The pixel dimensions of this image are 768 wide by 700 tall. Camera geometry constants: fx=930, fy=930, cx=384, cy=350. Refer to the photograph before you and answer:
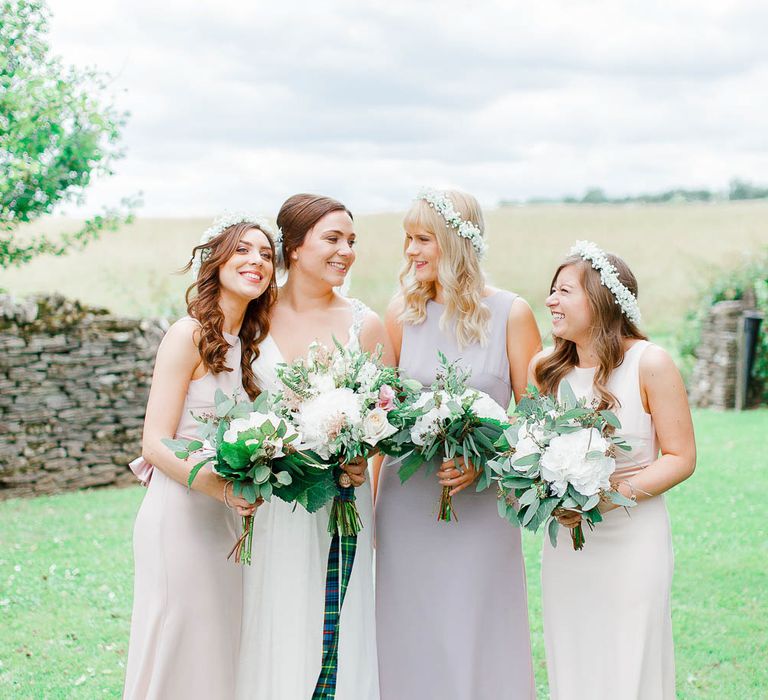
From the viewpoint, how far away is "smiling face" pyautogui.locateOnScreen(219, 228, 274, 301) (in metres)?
4.48

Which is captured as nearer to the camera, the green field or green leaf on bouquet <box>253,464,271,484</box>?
green leaf on bouquet <box>253,464,271,484</box>

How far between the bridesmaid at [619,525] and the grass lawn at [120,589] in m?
0.17

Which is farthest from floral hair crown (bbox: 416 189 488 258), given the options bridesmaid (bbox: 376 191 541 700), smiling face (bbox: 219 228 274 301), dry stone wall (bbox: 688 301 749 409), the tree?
dry stone wall (bbox: 688 301 749 409)

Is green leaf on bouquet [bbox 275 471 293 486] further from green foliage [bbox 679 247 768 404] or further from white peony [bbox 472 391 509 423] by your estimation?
green foliage [bbox 679 247 768 404]

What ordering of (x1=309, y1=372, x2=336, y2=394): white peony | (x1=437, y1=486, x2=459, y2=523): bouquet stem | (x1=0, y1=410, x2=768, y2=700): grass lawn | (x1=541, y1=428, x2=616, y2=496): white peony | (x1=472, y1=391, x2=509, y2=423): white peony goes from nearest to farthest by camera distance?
(x1=541, y1=428, x2=616, y2=496): white peony < (x1=309, y1=372, x2=336, y2=394): white peony < (x1=472, y1=391, x2=509, y2=423): white peony < (x1=437, y1=486, x2=459, y2=523): bouquet stem < (x1=0, y1=410, x2=768, y2=700): grass lawn

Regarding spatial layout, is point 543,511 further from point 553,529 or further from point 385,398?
point 385,398

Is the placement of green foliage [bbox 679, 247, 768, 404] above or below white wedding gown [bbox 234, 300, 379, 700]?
above

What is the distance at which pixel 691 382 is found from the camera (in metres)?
20.6

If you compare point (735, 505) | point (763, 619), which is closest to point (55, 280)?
point (735, 505)

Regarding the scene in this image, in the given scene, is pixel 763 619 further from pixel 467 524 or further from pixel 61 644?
pixel 61 644

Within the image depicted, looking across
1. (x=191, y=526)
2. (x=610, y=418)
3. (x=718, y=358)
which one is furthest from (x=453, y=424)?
(x=718, y=358)

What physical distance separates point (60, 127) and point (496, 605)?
29.7 ft

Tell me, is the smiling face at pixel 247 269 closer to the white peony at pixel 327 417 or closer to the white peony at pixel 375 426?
the white peony at pixel 327 417

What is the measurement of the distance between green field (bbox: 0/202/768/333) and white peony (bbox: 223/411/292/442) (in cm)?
1607
